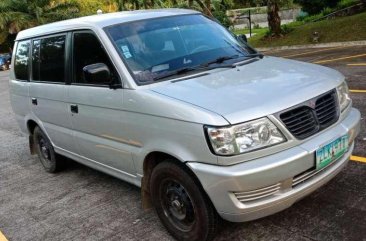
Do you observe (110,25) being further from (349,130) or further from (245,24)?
(245,24)

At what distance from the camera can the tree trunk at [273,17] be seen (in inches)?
780

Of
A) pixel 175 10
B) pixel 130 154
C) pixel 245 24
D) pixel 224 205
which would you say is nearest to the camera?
pixel 224 205

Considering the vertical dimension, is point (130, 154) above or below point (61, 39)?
below

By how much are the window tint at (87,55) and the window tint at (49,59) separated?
32cm

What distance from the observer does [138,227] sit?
13.9 ft

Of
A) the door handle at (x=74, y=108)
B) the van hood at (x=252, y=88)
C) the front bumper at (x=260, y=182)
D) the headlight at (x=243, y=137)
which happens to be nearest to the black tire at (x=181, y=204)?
the front bumper at (x=260, y=182)

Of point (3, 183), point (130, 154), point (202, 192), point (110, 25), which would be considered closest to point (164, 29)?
point (110, 25)

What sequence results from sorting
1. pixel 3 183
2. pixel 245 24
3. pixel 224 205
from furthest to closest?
pixel 245 24 < pixel 3 183 < pixel 224 205

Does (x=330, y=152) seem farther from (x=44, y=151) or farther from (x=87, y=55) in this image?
(x=44, y=151)

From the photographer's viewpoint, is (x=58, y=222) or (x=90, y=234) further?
(x=58, y=222)

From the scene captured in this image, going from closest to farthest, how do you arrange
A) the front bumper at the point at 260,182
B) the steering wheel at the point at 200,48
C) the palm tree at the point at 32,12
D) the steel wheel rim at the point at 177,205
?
the front bumper at the point at 260,182, the steel wheel rim at the point at 177,205, the steering wheel at the point at 200,48, the palm tree at the point at 32,12

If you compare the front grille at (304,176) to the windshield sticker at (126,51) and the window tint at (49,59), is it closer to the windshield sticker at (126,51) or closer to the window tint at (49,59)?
the windshield sticker at (126,51)

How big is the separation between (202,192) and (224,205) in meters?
0.22

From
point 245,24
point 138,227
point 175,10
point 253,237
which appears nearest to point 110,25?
point 175,10
